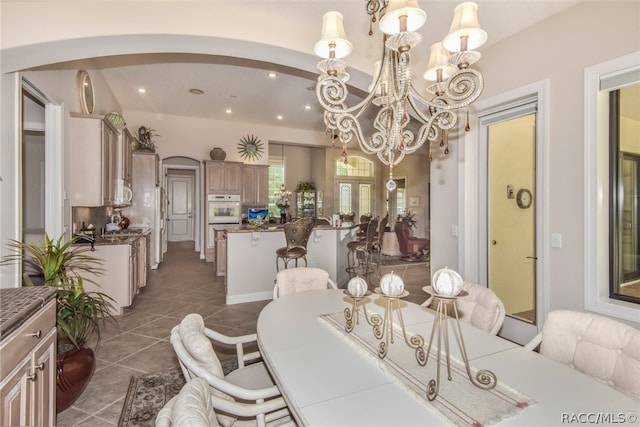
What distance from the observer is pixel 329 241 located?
512 cm

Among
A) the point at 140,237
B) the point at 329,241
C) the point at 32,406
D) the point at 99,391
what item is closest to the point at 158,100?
the point at 140,237

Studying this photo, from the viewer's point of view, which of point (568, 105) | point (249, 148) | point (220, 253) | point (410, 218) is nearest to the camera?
point (568, 105)

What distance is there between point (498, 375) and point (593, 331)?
23.6 inches

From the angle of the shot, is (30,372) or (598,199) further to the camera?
(598,199)

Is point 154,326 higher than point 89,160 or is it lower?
lower

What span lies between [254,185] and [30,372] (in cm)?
666

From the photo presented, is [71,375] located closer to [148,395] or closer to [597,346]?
[148,395]

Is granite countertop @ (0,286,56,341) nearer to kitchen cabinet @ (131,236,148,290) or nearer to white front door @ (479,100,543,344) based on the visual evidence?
kitchen cabinet @ (131,236,148,290)

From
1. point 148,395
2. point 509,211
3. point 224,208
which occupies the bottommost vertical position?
point 148,395

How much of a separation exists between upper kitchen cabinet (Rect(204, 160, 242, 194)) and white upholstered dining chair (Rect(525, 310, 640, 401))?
6988 millimetres

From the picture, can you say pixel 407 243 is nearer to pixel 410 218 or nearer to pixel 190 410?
pixel 410 218

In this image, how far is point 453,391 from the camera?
1121 mm

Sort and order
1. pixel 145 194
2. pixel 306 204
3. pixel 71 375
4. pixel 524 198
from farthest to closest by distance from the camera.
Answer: pixel 306 204 → pixel 145 194 → pixel 524 198 → pixel 71 375

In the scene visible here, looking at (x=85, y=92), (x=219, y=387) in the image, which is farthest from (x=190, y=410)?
(x=85, y=92)
